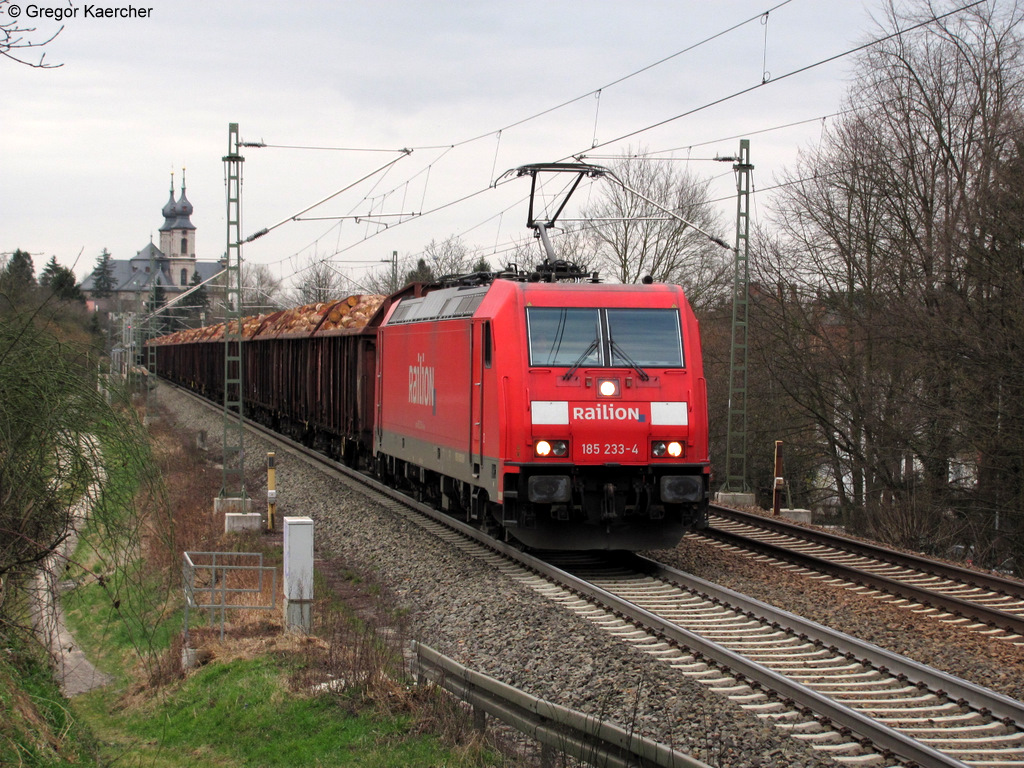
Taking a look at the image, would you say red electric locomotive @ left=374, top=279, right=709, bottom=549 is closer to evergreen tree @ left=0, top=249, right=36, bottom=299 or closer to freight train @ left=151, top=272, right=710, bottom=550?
freight train @ left=151, top=272, right=710, bottom=550

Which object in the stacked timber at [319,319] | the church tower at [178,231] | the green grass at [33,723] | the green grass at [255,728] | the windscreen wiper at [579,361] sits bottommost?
the green grass at [255,728]

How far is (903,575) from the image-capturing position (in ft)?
37.4

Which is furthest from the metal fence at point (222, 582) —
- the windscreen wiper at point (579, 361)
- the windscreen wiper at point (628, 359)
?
the windscreen wiper at point (628, 359)

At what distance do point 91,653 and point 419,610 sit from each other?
4.29 m

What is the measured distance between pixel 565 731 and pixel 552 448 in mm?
5444

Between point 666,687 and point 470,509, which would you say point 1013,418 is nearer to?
point 470,509

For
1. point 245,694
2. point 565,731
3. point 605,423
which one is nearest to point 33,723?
point 245,694

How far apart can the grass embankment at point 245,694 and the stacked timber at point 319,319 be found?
40.2ft

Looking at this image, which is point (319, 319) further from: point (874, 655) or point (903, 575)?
point (874, 655)

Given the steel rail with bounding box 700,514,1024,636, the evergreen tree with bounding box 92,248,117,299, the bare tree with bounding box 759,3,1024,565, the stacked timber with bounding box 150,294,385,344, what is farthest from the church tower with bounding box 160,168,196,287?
the steel rail with bounding box 700,514,1024,636

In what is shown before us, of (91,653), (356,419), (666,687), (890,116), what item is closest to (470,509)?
(91,653)

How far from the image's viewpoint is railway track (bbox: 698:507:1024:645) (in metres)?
9.26

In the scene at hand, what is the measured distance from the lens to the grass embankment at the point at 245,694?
6.15 m

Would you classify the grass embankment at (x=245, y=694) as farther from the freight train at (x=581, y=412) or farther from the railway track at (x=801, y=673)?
the freight train at (x=581, y=412)
